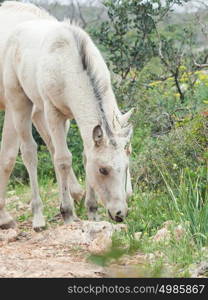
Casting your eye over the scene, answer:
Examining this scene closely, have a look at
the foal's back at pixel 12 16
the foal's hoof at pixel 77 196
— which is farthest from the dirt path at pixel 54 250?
the foal's back at pixel 12 16

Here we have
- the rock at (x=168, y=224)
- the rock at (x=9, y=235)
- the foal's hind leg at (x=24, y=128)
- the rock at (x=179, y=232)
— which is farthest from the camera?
the foal's hind leg at (x=24, y=128)

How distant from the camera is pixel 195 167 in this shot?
8117 mm

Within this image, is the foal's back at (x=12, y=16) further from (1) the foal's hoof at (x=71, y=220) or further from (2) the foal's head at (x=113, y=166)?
(2) the foal's head at (x=113, y=166)

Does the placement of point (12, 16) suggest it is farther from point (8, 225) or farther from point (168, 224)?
point (168, 224)

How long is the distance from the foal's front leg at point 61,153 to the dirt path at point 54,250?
0.76ft

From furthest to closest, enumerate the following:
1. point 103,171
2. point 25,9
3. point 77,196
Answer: point 25,9
point 77,196
point 103,171

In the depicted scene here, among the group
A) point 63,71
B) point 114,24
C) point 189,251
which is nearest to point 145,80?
point 114,24

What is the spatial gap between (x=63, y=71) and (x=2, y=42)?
1488mm

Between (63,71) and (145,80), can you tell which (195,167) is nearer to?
(63,71)

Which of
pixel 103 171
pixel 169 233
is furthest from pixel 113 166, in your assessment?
pixel 169 233

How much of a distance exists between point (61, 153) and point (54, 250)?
128 centimetres

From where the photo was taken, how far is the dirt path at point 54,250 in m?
5.71

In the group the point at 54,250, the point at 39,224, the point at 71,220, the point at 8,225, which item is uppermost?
the point at 54,250

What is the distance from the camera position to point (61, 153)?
25.9ft
